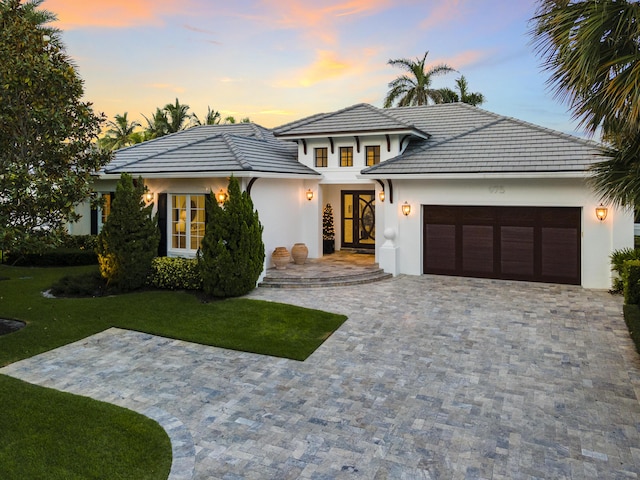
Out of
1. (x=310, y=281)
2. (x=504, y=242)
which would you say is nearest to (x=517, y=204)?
(x=504, y=242)

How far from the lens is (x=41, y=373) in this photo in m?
7.59

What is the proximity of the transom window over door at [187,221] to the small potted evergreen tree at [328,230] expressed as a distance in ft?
19.7

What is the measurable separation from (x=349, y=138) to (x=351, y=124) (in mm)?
533

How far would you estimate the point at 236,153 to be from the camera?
1494 centimetres

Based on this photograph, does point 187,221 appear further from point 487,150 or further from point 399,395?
point 399,395

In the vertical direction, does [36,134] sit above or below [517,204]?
above

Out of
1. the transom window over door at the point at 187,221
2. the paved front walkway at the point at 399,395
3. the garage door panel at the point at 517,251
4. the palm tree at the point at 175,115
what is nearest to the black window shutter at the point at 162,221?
the transom window over door at the point at 187,221

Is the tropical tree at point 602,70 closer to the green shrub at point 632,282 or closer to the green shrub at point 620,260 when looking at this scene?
the green shrub at point 632,282

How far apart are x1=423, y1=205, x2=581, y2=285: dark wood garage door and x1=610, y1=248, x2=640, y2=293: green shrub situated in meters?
0.98

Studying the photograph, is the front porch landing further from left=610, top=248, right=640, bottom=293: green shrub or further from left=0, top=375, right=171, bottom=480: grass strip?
left=0, top=375, right=171, bottom=480: grass strip

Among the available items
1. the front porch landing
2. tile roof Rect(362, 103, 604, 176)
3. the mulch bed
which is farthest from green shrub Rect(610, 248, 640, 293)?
the mulch bed

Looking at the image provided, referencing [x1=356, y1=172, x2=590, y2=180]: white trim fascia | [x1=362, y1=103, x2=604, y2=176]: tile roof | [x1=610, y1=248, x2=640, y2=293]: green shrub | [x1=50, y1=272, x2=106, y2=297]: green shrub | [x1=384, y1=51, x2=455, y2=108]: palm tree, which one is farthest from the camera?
[x1=384, y1=51, x2=455, y2=108]: palm tree

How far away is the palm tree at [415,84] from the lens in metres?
37.9

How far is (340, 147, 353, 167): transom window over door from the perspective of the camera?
57.4 feet
